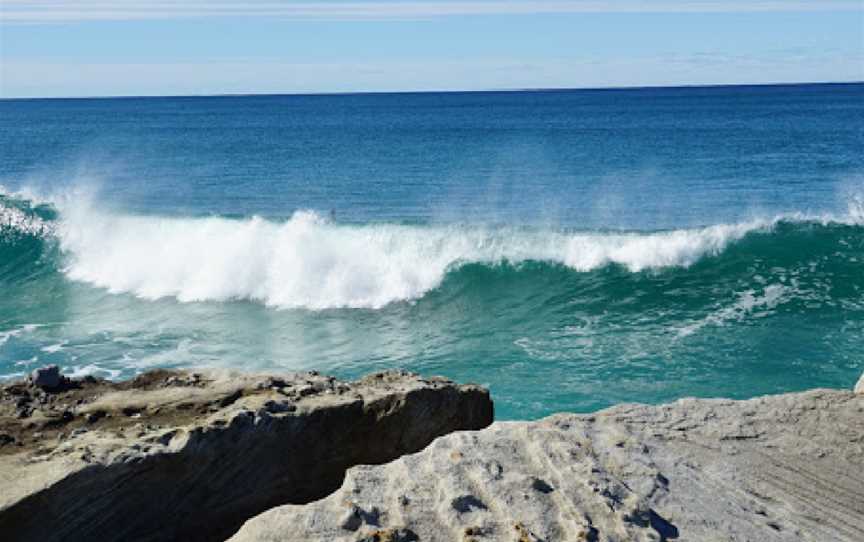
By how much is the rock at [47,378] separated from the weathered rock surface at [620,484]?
2.65 meters

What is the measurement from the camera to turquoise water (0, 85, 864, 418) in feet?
41.7

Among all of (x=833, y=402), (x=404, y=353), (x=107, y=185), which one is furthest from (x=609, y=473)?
(x=107, y=185)

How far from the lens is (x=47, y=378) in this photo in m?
6.84

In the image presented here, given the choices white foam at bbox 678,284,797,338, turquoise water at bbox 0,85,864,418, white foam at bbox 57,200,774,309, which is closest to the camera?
turquoise water at bbox 0,85,864,418

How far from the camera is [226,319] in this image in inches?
616

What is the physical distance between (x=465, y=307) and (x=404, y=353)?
256cm

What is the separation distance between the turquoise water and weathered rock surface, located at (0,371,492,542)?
13.2 feet

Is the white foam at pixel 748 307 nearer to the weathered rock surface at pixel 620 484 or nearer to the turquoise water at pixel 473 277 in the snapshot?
the turquoise water at pixel 473 277

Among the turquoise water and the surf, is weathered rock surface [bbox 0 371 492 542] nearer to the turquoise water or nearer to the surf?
the turquoise water

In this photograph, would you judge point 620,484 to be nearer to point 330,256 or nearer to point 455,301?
point 455,301

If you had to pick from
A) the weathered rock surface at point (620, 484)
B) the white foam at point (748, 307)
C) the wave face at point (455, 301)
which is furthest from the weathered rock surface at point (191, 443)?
the white foam at point (748, 307)

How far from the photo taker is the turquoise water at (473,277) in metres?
12.7

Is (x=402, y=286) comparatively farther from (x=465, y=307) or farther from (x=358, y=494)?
(x=358, y=494)

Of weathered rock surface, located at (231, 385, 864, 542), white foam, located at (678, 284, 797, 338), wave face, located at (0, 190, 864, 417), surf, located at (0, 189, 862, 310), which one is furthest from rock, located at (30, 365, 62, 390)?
surf, located at (0, 189, 862, 310)
